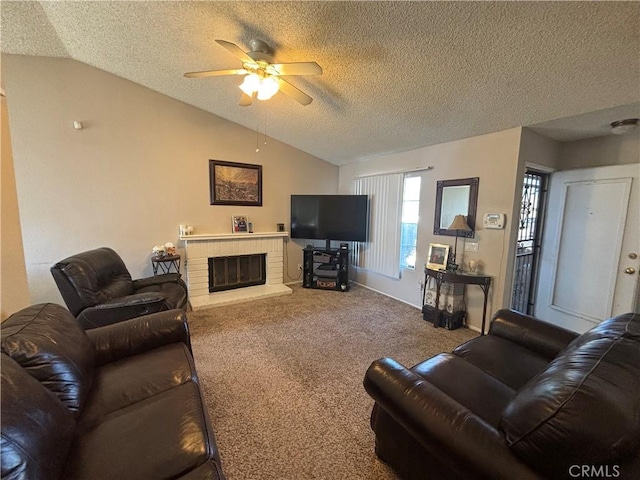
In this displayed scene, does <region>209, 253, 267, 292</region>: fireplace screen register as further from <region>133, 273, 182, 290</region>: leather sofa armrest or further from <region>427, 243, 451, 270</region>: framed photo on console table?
<region>427, 243, 451, 270</region>: framed photo on console table

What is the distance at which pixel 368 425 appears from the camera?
170 centimetres

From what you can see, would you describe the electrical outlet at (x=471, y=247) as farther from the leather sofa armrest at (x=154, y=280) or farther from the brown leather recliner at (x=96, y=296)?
the leather sofa armrest at (x=154, y=280)

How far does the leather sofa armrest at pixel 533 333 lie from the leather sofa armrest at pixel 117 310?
2750mm

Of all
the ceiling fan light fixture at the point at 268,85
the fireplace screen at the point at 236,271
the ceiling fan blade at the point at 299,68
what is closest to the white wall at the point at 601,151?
the ceiling fan blade at the point at 299,68

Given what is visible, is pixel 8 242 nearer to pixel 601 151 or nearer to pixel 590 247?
pixel 590 247

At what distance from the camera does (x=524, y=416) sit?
2.81 ft

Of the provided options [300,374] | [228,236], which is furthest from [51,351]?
[228,236]

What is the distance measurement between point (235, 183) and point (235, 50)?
2.49 m

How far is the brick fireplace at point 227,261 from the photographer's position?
386 cm

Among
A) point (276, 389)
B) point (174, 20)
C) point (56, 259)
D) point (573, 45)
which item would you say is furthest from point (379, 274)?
point (56, 259)

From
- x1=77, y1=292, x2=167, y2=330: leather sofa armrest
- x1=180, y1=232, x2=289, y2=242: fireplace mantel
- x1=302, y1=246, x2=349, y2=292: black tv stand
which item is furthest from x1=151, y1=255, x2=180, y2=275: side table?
x1=302, y1=246, x2=349, y2=292: black tv stand

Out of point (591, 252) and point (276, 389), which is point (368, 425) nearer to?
point (276, 389)

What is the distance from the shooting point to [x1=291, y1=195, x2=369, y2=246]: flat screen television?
438 cm

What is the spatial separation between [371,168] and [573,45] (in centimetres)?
288
